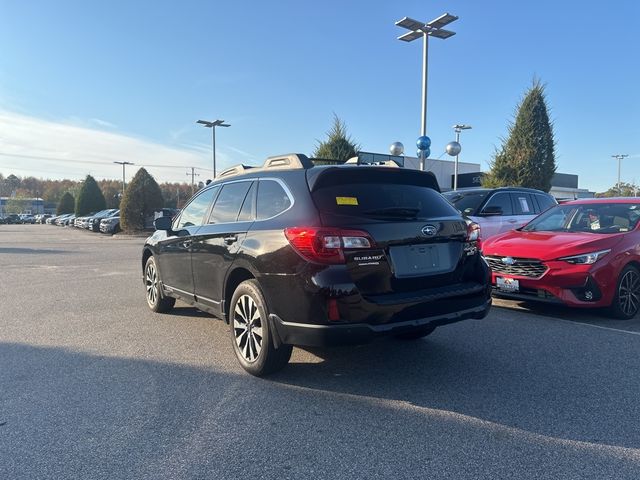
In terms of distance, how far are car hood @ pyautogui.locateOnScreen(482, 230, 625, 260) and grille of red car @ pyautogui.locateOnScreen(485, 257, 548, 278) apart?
0.07m

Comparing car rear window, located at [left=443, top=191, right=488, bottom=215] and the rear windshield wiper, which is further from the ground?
car rear window, located at [left=443, top=191, right=488, bottom=215]

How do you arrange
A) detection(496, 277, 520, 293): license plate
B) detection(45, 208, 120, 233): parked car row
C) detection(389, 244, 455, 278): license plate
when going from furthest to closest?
detection(45, 208, 120, 233): parked car row
detection(496, 277, 520, 293): license plate
detection(389, 244, 455, 278): license plate

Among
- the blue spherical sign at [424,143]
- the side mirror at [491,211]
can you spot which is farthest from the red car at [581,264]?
the blue spherical sign at [424,143]

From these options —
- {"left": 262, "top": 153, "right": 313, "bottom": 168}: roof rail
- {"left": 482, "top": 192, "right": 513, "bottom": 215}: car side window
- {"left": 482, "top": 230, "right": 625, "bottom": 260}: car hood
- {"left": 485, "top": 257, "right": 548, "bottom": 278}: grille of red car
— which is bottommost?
{"left": 485, "top": 257, "right": 548, "bottom": 278}: grille of red car

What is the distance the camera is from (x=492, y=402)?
3697mm

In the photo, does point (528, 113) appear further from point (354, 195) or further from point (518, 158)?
point (354, 195)

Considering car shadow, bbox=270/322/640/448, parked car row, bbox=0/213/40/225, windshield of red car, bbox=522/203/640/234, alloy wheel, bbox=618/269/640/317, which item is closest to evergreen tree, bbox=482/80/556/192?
windshield of red car, bbox=522/203/640/234

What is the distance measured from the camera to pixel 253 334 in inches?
168

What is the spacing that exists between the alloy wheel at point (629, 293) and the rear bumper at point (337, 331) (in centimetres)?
360

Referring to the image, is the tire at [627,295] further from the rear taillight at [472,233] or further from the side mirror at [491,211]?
the side mirror at [491,211]

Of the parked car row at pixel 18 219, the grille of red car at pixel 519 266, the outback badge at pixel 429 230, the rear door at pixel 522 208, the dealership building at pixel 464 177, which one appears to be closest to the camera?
the outback badge at pixel 429 230

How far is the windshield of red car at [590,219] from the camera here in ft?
22.2

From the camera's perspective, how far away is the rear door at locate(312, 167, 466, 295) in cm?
372

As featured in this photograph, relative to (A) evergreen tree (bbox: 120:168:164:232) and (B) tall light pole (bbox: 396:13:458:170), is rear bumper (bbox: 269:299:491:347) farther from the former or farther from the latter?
(A) evergreen tree (bbox: 120:168:164:232)
